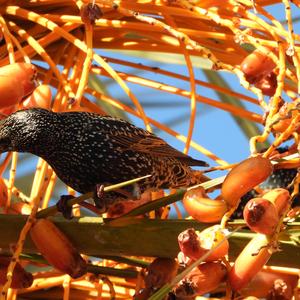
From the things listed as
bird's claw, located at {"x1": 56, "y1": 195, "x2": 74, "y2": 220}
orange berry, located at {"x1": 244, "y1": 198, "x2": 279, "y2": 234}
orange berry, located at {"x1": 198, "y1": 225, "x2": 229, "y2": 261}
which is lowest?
orange berry, located at {"x1": 198, "y1": 225, "x2": 229, "y2": 261}

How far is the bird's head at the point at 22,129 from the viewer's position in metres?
2.21

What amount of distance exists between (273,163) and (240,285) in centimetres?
25

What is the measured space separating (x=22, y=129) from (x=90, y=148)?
0.98ft

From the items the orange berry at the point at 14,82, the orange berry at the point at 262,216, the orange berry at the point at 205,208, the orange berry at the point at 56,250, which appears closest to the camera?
the orange berry at the point at 262,216

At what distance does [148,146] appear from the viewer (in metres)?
2.60

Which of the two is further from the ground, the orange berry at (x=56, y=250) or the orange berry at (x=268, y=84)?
the orange berry at (x=268, y=84)

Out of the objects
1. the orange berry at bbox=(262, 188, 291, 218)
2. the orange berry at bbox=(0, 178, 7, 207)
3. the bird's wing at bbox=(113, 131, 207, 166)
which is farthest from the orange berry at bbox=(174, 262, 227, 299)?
the bird's wing at bbox=(113, 131, 207, 166)

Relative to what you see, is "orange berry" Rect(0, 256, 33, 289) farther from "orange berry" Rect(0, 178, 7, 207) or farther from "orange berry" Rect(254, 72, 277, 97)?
"orange berry" Rect(254, 72, 277, 97)

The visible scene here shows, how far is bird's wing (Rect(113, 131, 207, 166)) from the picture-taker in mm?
2559

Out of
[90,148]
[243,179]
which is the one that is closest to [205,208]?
[243,179]

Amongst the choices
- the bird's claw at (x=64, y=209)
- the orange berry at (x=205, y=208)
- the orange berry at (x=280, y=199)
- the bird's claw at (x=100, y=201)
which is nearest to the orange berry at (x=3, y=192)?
the bird's claw at (x=64, y=209)

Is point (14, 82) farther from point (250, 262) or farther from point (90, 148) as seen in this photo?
point (250, 262)

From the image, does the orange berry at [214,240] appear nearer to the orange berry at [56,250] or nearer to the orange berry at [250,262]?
the orange berry at [250,262]

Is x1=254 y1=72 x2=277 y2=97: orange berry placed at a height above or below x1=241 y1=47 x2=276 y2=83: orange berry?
above
